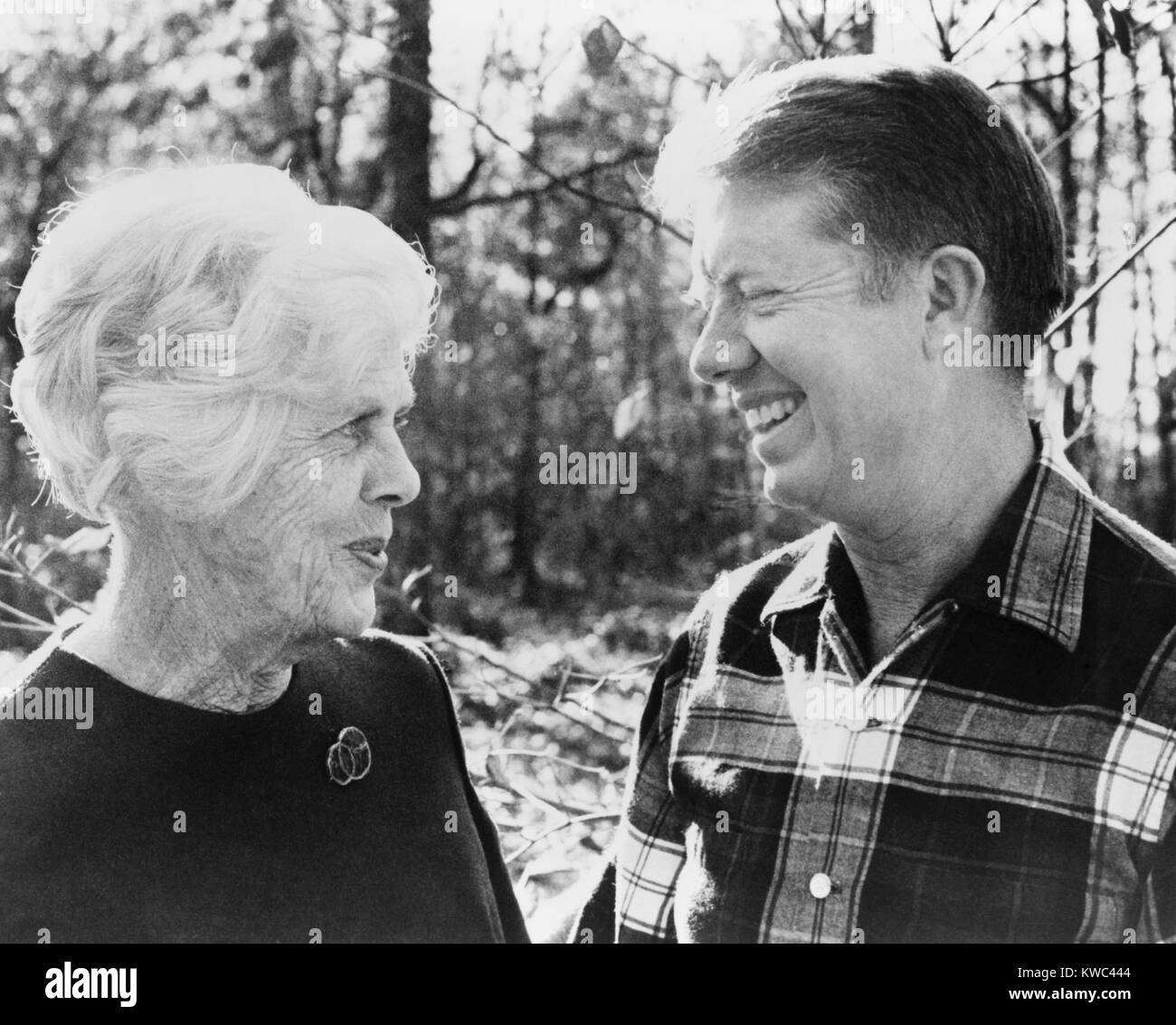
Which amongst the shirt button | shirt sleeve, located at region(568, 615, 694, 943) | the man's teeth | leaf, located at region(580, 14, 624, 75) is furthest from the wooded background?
the shirt button

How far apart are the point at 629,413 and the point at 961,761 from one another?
72 centimetres

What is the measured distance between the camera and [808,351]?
1.59 meters

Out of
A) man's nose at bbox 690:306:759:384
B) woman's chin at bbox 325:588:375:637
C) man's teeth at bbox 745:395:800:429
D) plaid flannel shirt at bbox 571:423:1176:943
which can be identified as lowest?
plaid flannel shirt at bbox 571:423:1176:943

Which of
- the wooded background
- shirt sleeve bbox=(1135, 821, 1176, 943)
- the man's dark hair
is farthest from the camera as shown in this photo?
the wooded background

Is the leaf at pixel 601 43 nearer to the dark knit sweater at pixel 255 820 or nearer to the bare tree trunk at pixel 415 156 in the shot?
the bare tree trunk at pixel 415 156

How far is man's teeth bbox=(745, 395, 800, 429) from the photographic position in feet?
5.34

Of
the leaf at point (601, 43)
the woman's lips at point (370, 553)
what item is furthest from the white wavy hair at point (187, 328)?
the leaf at point (601, 43)

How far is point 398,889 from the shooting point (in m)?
1.70

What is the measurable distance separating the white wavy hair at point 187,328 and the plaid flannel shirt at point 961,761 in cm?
67

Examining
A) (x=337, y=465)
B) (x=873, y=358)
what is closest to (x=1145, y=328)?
(x=873, y=358)

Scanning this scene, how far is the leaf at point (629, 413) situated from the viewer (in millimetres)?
1962

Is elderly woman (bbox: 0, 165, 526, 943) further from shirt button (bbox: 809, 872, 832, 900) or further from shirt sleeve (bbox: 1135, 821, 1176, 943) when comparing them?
shirt sleeve (bbox: 1135, 821, 1176, 943)

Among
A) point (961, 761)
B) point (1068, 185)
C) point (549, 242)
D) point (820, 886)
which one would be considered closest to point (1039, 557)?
point (961, 761)

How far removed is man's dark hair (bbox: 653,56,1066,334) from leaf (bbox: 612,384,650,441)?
46 cm
